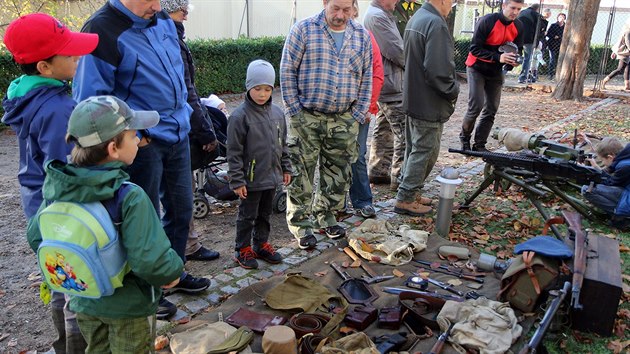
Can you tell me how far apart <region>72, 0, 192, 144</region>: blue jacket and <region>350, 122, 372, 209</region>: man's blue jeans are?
7.93 ft

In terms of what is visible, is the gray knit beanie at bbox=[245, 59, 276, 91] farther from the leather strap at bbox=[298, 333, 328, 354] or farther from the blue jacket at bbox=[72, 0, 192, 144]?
the leather strap at bbox=[298, 333, 328, 354]

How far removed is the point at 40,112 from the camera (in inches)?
101

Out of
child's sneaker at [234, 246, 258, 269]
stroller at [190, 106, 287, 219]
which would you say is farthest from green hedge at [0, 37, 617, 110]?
child's sneaker at [234, 246, 258, 269]

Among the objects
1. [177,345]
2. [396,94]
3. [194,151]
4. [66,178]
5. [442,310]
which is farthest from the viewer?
[396,94]

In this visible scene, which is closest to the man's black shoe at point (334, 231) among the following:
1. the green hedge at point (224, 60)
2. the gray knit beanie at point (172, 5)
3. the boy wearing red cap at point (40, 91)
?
the gray knit beanie at point (172, 5)

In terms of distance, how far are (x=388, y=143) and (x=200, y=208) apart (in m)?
2.50

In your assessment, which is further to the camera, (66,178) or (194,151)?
(194,151)

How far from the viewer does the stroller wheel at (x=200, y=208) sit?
5.48 m

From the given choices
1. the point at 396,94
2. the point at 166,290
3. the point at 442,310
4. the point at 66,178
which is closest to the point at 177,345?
the point at 166,290

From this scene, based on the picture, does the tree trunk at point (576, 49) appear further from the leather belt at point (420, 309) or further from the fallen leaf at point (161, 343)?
the fallen leaf at point (161, 343)

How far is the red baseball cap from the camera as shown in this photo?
2555 mm

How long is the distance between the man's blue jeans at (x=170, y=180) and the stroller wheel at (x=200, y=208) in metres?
1.62

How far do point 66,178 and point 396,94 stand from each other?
4.49 meters

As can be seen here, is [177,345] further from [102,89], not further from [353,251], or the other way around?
[353,251]
